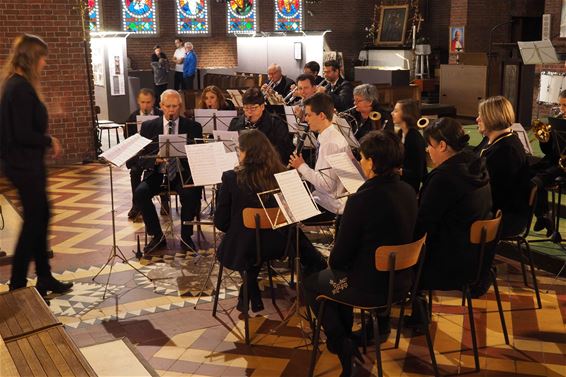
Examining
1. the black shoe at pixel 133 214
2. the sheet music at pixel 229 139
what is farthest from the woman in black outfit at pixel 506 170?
the black shoe at pixel 133 214

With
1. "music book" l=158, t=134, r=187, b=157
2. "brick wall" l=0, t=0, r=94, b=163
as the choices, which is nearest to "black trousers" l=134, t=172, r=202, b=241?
"music book" l=158, t=134, r=187, b=157

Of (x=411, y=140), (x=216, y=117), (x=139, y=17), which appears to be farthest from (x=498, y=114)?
(x=139, y=17)

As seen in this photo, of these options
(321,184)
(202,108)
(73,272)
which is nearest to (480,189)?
(321,184)

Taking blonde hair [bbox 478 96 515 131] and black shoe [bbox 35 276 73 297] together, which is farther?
black shoe [bbox 35 276 73 297]

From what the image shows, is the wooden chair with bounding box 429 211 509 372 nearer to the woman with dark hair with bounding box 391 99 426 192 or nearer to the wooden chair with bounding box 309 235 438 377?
the wooden chair with bounding box 309 235 438 377

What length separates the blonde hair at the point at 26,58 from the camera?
→ 451 cm

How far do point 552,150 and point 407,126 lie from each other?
1.79 meters

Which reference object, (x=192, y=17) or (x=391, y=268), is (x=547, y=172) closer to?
(x=391, y=268)

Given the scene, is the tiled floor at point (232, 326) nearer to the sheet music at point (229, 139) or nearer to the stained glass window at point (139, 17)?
the sheet music at point (229, 139)

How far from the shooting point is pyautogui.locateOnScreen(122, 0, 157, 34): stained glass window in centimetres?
1983

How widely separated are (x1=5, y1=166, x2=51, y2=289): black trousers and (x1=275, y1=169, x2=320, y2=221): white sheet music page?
183cm

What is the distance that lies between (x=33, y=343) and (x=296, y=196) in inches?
61.8

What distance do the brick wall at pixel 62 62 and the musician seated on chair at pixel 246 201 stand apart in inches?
250

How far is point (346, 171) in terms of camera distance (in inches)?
166
